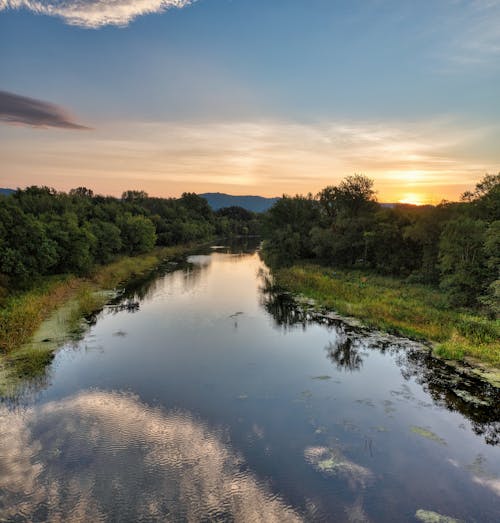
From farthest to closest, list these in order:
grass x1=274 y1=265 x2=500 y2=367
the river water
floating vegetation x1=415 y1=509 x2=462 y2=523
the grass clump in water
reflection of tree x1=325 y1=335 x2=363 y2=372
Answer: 1. grass x1=274 y1=265 x2=500 y2=367
2. reflection of tree x1=325 y1=335 x2=363 y2=372
3. the grass clump in water
4. the river water
5. floating vegetation x1=415 y1=509 x2=462 y2=523

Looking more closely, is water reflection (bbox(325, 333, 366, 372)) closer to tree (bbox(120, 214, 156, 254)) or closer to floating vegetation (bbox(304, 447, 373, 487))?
floating vegetation (bbox(304, 447, 373, 487))

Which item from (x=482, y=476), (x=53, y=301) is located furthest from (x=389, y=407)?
(x=53, y=301)

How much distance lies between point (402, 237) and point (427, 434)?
1532 inches

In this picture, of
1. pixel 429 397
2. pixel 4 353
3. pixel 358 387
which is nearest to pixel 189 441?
pixel 358 387

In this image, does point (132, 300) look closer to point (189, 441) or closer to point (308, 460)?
point (189, 441)

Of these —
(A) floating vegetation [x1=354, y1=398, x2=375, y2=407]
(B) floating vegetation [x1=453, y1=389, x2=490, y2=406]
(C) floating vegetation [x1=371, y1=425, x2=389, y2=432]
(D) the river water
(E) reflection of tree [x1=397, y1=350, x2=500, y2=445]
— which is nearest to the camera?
(D) the river water

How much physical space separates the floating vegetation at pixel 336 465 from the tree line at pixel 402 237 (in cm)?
1793

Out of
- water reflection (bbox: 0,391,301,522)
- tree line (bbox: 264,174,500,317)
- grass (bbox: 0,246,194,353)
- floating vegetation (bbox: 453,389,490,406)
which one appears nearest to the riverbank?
grass (bbox: 0,246,194,353)

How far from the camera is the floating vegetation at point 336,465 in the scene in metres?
11.8

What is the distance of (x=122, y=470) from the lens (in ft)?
38.6

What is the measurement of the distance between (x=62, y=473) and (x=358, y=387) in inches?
537

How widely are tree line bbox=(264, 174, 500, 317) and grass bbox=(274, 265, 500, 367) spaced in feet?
6.70

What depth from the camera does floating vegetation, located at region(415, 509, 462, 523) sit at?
1016 centimetres

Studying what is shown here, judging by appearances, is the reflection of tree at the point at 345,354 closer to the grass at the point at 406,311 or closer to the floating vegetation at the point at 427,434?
the grass at the point at 406,311
